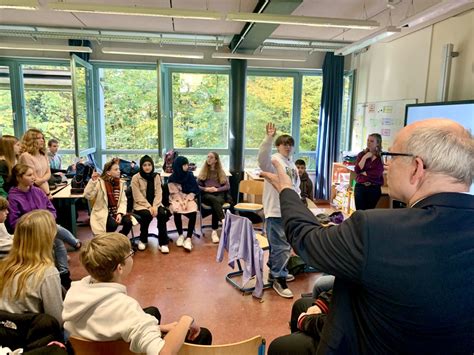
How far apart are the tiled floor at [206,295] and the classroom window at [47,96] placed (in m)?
3.23

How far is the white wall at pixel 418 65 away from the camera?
3.86 metres

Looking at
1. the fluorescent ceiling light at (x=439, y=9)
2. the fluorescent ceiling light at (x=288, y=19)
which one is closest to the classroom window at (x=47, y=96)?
the fluorescent ceiling light at (x=288, y=19)

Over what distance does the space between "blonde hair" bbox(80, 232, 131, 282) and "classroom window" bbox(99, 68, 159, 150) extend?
521 centimetres

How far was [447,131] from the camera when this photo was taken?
88 centimetres

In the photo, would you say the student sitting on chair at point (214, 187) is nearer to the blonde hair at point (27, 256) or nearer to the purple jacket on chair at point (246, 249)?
the purple jacket on chair at point (246, 249)

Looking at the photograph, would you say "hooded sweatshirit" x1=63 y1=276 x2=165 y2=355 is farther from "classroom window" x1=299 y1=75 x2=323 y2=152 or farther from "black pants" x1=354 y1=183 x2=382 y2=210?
"classroom window" x1=299 y1=75 x2=323 y2=152

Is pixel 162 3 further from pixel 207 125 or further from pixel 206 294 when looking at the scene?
pixel 206 294

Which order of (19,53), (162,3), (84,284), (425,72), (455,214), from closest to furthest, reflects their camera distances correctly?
(455,214)
(84,284)
(162,3)
(425,72)
(19,53)

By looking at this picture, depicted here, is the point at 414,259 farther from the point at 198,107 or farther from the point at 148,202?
the point at 198,107

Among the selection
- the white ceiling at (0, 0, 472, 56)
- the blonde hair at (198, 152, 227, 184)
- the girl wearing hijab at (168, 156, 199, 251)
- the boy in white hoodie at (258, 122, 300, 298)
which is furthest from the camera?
the blonde hair at (198, 152, 227, 184)

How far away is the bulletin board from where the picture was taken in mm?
5004

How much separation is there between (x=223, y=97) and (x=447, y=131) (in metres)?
5.92

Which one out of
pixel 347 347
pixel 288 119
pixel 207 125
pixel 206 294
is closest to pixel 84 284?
pixel 347 347

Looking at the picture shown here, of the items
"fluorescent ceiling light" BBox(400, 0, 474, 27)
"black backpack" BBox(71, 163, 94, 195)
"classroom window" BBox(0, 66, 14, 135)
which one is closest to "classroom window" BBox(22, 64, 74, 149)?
"classroom window" BBox(0, 66, 14, 135)
